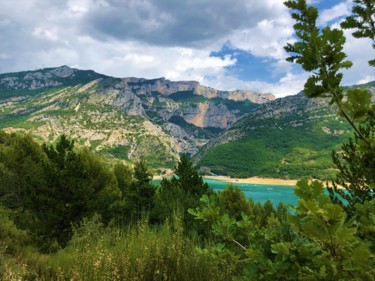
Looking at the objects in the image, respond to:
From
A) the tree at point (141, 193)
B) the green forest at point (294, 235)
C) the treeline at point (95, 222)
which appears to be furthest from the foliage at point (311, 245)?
the tree at point (141, 193)

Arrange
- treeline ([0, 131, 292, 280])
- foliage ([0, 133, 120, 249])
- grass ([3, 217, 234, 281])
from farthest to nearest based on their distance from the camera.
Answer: foliage ([0, 133, 120, 249])
treeline ([0, 131, 292, 280])
grass ([3, 217, 234, 281])

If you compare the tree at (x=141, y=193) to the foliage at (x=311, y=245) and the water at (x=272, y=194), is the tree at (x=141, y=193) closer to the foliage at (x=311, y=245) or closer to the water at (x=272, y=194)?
the foliage at (x=311, y=245)

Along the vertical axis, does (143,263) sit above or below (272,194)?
above

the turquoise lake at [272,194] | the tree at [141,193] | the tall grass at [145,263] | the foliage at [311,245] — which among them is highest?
the foliage at [311,245]

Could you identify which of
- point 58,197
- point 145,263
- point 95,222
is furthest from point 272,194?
point 145,263

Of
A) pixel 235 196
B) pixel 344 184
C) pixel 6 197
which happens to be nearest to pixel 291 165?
pixel 235 196

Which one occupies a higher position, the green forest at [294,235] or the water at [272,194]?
the green forest at [294,235]

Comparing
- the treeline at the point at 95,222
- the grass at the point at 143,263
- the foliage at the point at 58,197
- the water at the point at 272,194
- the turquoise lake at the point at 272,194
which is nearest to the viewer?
the grass at the point at 143,263

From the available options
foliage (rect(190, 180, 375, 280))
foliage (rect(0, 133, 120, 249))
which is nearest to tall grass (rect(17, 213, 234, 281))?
foliage (rect(190, 180, 375, 280))

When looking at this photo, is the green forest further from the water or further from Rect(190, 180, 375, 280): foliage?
the water

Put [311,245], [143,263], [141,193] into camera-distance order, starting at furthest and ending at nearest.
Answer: [141,193] < [143,263] < [311,245]

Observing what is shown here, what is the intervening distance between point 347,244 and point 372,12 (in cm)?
183

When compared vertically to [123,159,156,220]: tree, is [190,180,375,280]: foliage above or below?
above

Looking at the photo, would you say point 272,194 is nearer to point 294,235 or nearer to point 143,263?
point 143,263
